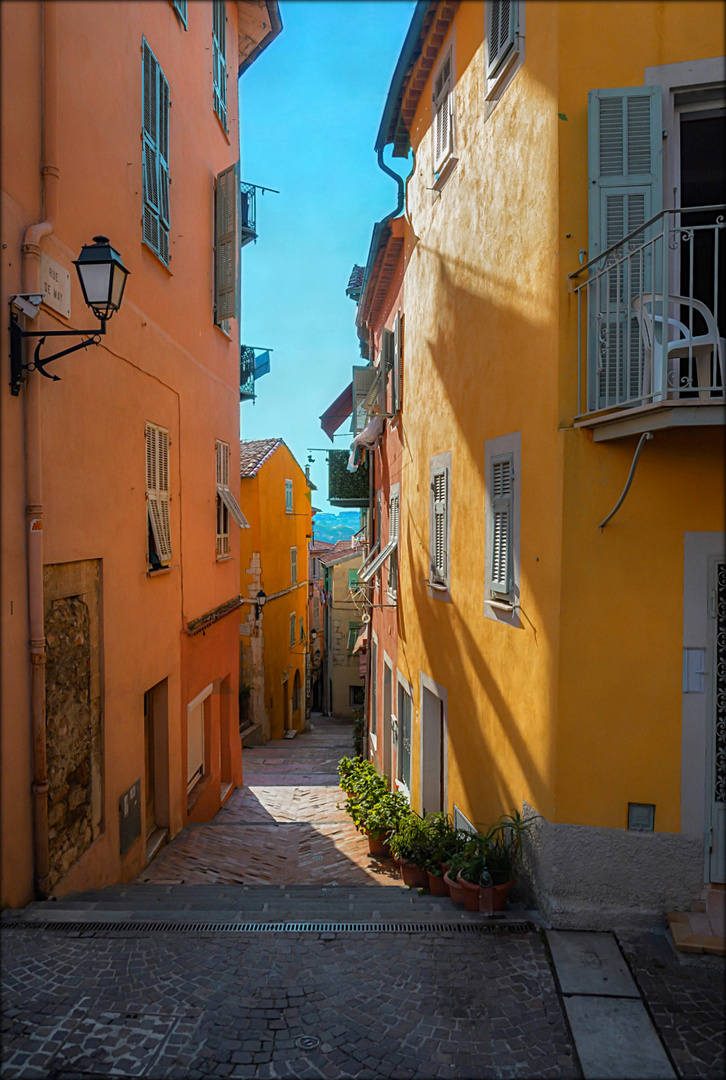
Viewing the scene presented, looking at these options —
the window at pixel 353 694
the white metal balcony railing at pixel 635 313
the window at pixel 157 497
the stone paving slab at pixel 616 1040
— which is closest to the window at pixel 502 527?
the white metal balcony railing at pixel 635 313

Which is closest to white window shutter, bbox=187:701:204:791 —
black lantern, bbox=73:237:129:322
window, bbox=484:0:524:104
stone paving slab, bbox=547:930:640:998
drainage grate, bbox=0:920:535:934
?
drainage grate, bbox=0:920:535:934

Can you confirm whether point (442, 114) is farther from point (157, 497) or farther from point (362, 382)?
point (362, 382)

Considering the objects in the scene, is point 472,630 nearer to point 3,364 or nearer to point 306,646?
point 3,364

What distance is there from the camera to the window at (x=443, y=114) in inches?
301

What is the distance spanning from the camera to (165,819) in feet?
30.0

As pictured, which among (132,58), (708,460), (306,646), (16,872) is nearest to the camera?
(708,460)

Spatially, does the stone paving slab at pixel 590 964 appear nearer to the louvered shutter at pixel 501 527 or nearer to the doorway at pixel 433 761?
the louvered shutter at pixel 501 527

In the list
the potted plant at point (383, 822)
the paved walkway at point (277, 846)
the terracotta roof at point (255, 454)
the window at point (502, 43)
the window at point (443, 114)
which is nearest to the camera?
the window at point (502, 43)

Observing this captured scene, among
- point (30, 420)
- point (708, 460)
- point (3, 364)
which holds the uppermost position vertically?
point (3, 364)

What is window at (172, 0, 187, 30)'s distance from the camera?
9363 mm

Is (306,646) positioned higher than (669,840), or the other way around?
(669,840)

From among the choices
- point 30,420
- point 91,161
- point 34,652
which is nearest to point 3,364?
point 30,420

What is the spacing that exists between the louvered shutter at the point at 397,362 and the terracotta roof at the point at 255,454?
33.4 ft

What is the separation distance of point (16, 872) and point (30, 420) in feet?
10.2
